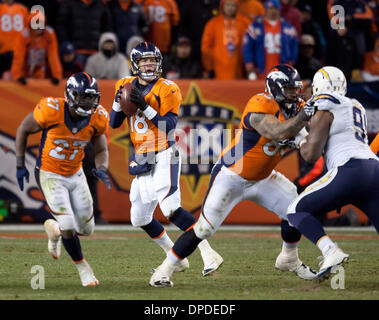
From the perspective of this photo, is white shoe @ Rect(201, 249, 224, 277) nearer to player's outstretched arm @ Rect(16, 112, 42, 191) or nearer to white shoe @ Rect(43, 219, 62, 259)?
white shoe @ Rect(43, 219, 62, 259)

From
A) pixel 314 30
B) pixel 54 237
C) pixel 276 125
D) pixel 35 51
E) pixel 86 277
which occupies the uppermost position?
pixel 314 30

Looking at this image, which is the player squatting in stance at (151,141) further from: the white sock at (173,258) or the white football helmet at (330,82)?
the white football helmet at (330,82)

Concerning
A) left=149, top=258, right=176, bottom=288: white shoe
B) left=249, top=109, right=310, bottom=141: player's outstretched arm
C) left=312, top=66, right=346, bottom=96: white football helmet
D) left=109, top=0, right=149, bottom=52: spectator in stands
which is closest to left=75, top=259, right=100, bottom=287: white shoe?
left=149, top=258, right=176, bottom=288: white shoe

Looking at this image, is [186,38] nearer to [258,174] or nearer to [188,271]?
[188,271]

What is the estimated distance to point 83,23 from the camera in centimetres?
1133

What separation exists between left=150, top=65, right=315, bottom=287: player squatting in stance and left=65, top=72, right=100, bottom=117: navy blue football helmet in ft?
3.53

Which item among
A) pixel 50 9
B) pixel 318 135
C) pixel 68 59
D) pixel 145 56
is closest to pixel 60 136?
pixel 145 56

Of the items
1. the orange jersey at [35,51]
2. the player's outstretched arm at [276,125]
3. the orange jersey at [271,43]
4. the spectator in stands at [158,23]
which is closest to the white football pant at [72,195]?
the player's outstretched arm at [276,125]

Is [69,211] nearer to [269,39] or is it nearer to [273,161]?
[273,161]

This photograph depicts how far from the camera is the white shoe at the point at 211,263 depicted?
632cm

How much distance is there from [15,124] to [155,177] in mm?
4421

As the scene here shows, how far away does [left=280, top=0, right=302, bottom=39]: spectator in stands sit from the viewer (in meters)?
12.1

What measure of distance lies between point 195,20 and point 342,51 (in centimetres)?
217

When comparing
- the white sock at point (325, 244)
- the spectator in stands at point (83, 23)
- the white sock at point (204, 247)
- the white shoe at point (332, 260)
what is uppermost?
the spectator in stands at point (83, 23)
